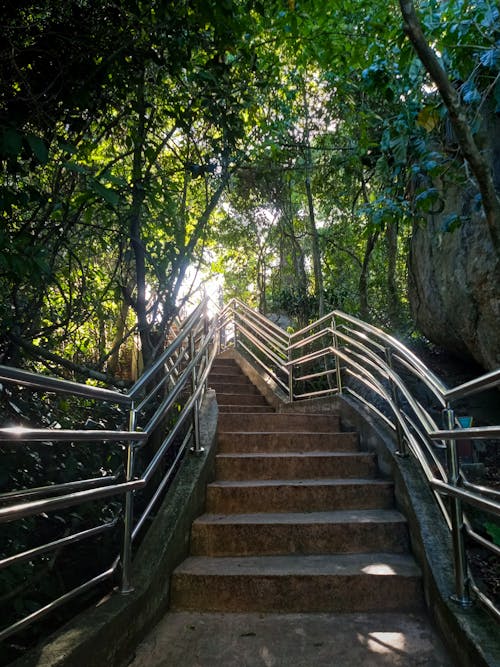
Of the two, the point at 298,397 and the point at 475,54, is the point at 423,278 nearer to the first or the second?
the point at 298,397

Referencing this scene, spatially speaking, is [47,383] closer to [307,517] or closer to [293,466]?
[307,517]

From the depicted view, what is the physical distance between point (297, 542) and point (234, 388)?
3.86 metres

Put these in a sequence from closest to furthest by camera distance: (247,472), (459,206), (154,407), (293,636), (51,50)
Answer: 1. (293,636)
2. (51,50)
3. (247,472)
4. (154,407)
5. (459,206)

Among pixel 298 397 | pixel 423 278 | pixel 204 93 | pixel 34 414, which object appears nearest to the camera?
pixel 34 414

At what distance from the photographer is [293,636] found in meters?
1.96

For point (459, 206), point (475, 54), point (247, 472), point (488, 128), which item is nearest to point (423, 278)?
point (459, 206)

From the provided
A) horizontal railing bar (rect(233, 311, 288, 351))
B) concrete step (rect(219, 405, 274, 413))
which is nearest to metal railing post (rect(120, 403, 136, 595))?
concrete step (rect(219, 405, 274, 413))

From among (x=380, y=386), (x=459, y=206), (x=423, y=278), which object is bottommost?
(x=380, y=386)

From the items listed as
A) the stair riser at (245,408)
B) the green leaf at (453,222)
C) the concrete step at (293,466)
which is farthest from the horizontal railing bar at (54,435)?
the stair riser at (245,408)

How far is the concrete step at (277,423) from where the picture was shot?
4188mm

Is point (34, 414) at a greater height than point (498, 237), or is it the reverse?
point (498, 237)

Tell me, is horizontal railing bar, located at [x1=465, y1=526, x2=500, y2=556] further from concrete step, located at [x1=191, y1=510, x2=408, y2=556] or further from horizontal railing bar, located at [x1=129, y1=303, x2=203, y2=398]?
horizontal railing bar, located at [x1=129, y1=303, x2=203, y2=398]

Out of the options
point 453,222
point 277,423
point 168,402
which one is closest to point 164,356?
point 168,402

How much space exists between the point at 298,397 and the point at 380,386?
2.39 metres
